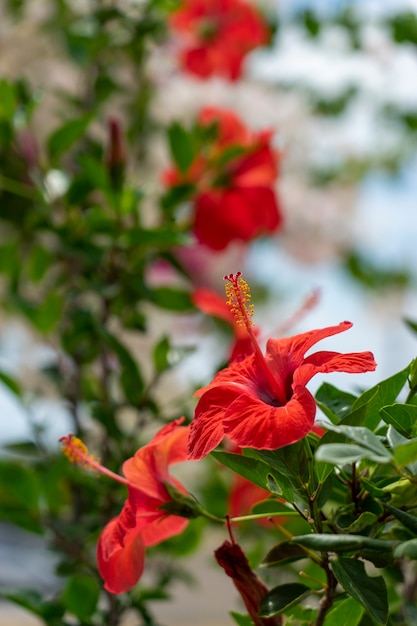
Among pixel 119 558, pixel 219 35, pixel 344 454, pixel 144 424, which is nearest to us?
pixel 344 454

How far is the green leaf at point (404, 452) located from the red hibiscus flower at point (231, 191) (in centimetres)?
45

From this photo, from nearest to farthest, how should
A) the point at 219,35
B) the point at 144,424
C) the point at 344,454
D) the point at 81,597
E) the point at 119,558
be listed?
the point at 344,454 → the point at 119,558 → the point at 81,597 → the point at 144,424 → the point at 219,35

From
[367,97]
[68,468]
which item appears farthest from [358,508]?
[367,97]

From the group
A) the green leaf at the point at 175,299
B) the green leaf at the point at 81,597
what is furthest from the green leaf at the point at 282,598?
the green leaf at the point at 175,299

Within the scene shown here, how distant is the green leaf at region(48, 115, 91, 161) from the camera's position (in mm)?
629

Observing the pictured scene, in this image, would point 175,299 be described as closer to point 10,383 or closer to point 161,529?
point 10,383

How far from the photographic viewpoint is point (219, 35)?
0.91 metres

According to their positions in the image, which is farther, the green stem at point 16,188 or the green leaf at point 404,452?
the green stem at point 16,188

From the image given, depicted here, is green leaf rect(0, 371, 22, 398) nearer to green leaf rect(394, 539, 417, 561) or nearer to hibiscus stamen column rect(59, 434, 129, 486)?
hibiscus stamen column rect(59, 434, 129, 486)

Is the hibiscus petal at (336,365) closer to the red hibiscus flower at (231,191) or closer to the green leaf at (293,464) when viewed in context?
the green leaf at (293,464)

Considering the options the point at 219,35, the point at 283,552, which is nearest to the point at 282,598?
the point at 283,552

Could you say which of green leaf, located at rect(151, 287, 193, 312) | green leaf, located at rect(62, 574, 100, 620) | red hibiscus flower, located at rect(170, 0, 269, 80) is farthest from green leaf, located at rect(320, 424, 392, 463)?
red hibiscus flower, located at rect(170, 0, 269, 80)

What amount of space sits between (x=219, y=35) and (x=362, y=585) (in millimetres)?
726

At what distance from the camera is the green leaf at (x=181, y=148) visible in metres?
0.67
